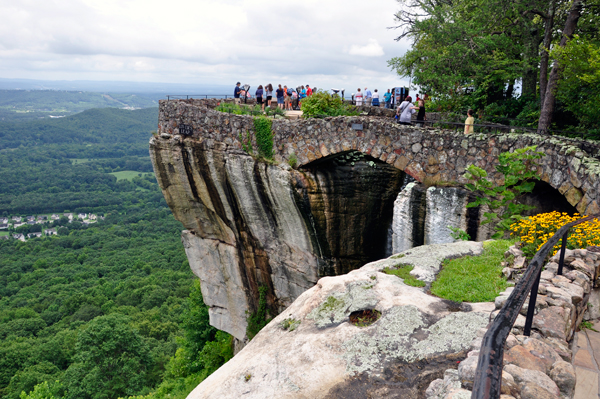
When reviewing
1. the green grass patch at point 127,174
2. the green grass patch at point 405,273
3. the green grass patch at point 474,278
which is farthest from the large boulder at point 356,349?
the green grass patch at point 127,174

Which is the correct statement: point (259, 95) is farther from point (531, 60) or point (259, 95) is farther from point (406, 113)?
point (531, 60)

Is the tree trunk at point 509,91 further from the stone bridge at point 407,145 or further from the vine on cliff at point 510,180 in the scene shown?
the vine on cliff at point 510,180

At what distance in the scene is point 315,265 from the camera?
1533cm

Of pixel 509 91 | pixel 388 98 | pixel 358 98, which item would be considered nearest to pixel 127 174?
pixel 388 98

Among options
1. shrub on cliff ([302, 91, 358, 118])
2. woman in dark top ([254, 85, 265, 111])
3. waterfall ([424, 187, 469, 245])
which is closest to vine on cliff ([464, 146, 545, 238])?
waterfall ([424, 187, 469, 245])

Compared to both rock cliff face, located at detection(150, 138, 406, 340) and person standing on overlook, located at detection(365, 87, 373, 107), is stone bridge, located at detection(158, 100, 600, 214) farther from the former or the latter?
person standing on overlook, located at detection(365, 87, 373, 107)

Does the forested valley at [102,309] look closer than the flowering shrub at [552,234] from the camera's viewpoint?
No

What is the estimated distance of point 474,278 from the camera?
256 inches

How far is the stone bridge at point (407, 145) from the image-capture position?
30.3 feet

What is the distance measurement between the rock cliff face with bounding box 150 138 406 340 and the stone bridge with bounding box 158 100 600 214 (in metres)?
0.60

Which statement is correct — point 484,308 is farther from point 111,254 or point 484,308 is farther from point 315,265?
point 111,254

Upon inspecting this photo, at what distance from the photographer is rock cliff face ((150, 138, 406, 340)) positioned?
14.0m

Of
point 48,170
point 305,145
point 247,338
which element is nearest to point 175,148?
point 305,145

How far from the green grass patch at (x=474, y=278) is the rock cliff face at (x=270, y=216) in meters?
6.59
